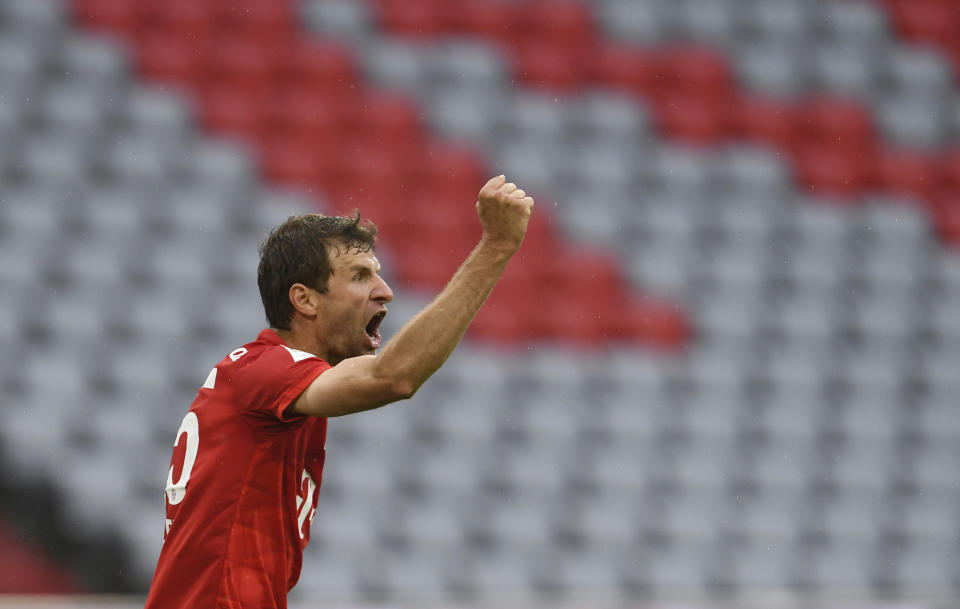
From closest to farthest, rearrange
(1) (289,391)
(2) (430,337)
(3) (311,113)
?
1. (2) (430,337)
2. (1) (289,391)
3. (3) (311,113)

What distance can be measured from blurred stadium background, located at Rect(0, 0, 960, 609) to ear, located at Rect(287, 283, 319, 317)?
123 inches

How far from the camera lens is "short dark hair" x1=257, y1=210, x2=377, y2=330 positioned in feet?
7.11

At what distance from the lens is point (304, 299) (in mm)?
2172

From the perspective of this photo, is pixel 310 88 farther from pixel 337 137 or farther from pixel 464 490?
pixel 464 490

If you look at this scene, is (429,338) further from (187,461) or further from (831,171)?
(831,171)

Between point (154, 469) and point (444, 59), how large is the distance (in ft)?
9.25

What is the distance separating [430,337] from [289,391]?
29 centimetres

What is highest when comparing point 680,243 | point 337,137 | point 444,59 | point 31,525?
point 444,59

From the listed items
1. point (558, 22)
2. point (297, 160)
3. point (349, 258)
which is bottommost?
point (349, 258)

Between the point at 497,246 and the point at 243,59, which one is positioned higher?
the point at 243,59

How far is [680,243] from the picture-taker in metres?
6.20

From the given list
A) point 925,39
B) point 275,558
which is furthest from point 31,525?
point 925,39

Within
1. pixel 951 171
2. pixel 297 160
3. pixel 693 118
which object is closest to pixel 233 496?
pixel 297 160

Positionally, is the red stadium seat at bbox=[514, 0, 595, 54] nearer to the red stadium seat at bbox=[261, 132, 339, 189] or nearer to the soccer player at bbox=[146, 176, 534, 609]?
the red stadium seat at bbox=[261, 132, 339, 189]
